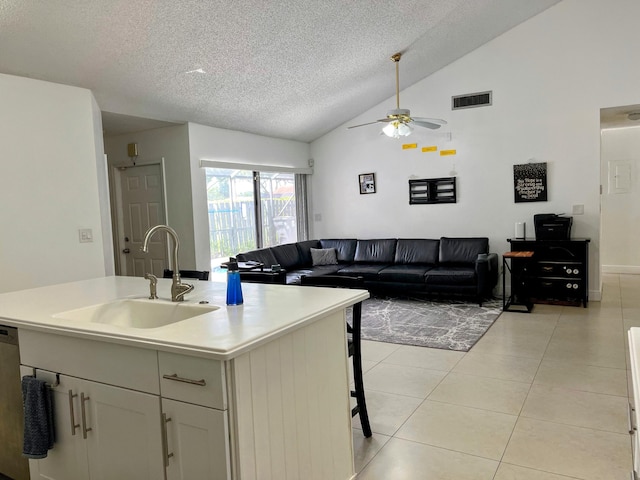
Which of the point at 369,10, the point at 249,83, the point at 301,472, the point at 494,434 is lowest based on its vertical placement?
the point at 494,434

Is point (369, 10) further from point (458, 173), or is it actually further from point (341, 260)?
point (341, 260)

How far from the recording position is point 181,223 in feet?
19.4

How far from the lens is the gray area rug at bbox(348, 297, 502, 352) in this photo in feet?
15.0

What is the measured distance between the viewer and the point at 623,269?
786 centimetres

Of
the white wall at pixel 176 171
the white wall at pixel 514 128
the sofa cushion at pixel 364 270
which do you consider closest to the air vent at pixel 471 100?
the white wall at pixel 514 128

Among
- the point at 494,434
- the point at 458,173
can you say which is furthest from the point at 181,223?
the point at 494,434

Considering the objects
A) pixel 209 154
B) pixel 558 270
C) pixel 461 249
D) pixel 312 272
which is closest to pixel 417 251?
pixel 461 249

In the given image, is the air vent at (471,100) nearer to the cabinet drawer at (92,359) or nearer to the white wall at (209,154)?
the white wall at (209,154)

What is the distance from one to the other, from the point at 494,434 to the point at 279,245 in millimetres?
4959

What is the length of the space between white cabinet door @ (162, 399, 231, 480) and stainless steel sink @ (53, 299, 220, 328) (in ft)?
2.14

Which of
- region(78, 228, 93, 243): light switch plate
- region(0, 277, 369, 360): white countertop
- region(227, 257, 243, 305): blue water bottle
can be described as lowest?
region(0, 277, 369, 360): white countertop

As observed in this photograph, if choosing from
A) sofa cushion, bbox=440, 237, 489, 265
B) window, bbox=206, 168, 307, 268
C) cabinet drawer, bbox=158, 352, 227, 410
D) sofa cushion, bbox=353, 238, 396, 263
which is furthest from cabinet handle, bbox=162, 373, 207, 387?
sofa cushion, bbox=353, 238, 396, 263

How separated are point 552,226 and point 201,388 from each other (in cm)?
535

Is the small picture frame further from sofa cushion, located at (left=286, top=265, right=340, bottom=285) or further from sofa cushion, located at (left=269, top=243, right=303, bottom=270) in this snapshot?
sofa cushion, located at (left=269, top=243, right=303, bottom=270)
